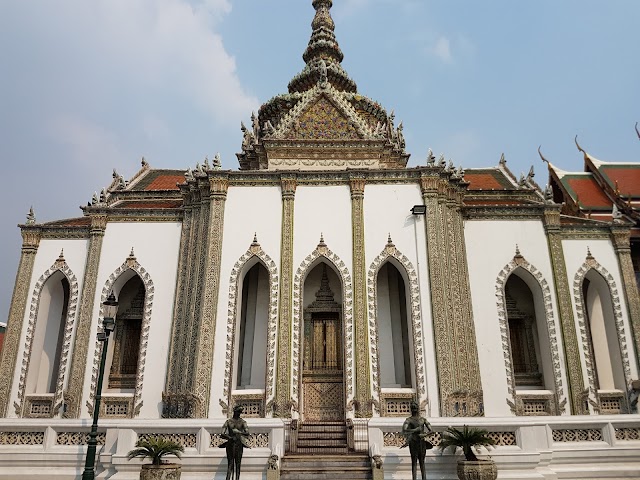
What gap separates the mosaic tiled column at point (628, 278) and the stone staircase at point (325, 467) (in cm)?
876

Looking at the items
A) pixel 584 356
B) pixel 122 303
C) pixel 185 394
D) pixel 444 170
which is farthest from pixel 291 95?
pixel 584 356

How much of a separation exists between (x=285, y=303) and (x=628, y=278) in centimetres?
950

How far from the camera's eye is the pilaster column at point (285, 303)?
477 inches

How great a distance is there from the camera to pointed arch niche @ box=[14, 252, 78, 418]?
1388cm

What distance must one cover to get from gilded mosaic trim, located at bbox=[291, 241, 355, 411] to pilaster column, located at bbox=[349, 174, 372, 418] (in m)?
0.13

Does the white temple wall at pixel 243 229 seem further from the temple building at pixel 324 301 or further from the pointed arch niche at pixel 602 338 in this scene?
the pointed arch niche at pixel 602 338

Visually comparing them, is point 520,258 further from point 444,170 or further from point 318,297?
point 318,297

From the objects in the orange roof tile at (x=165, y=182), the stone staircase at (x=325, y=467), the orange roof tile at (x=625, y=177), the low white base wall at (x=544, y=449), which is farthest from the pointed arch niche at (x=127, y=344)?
the orange roof tile at (x=625, y=177)

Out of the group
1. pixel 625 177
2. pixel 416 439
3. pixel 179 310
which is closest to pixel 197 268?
pixel 179 310

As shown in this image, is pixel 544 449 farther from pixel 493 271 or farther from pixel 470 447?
pixel 493 271

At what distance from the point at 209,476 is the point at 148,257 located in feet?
23.0

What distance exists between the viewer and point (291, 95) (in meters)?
18.5

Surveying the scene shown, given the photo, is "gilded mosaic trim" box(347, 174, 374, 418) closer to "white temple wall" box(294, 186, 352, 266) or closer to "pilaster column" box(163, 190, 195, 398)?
"white temple wall" box(294, 186, 352, 266)

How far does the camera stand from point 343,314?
1295 cm
